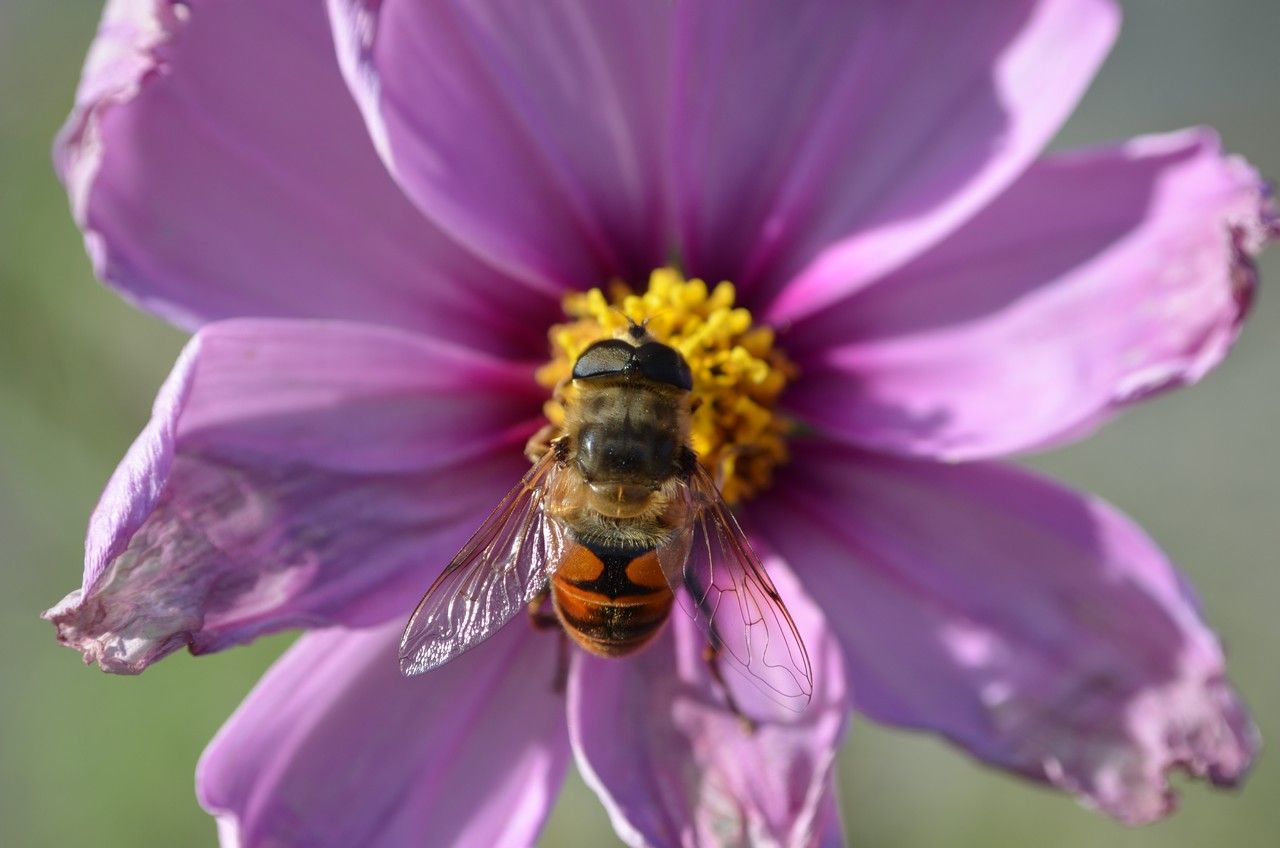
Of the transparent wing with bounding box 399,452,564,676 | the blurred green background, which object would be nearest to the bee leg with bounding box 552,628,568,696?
the transparent wing with bounding box 399,452,564,676

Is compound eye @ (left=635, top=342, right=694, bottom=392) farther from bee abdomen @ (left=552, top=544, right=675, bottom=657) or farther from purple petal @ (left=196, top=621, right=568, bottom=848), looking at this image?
purple petal @ (left=196, top=621, right=568, bottom=848)

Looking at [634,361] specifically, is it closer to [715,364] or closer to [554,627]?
[715,364]

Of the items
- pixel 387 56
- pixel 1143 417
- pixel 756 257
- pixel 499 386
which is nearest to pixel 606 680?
pixel 499 386

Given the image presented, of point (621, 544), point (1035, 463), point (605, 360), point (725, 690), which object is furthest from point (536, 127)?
point (1035, 463)

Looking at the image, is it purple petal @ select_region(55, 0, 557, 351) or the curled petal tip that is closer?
the curled petal tip

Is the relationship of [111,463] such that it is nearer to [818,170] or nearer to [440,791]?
[440,791]

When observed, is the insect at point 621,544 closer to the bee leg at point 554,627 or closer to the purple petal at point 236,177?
the bee leg at point 554,627
